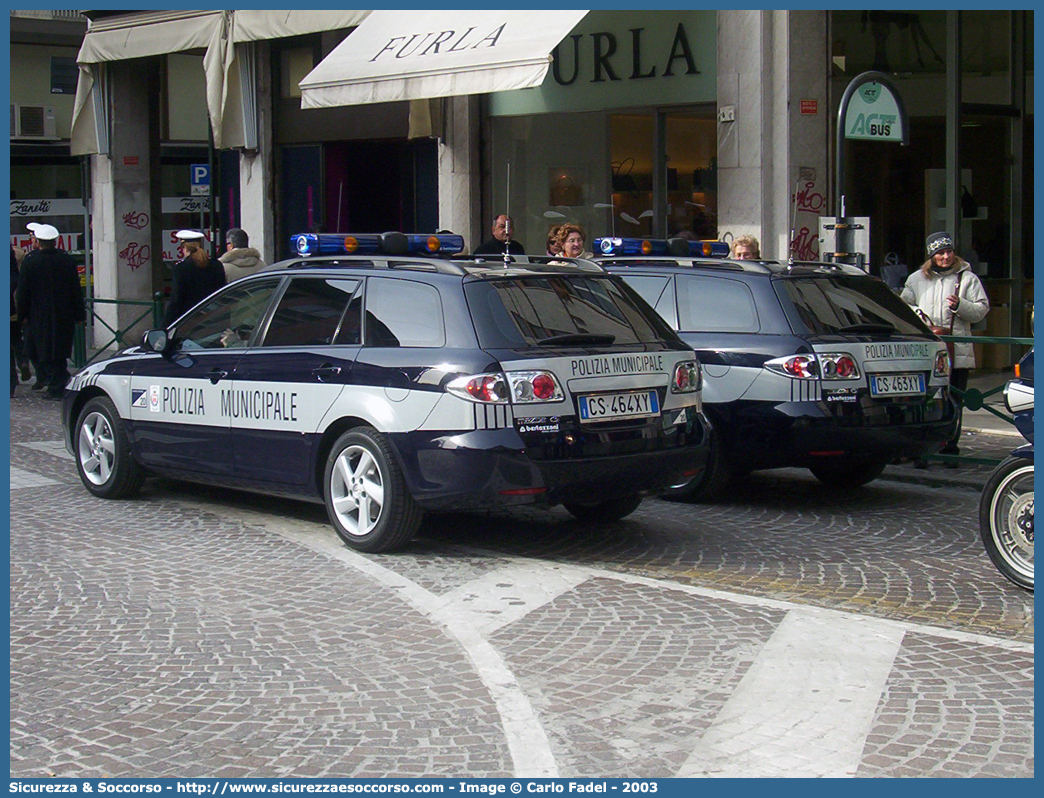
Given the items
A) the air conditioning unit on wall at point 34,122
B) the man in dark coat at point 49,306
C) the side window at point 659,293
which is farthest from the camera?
the air conditioning unit on wall at point 34,122

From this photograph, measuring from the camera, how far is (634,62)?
16469 millimetres

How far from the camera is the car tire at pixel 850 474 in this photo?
10.2 metres

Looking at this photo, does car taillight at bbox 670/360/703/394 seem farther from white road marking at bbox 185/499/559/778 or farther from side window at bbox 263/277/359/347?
white road marking at bbox 185/499/559/778

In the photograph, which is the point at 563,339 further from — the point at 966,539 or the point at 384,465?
the point at 966,539

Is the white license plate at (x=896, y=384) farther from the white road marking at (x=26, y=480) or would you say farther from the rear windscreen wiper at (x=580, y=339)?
the white road marking at (x=26, y=480)

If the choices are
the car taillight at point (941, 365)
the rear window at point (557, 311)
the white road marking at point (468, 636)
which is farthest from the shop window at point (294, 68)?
the rear window at point (557, 311)

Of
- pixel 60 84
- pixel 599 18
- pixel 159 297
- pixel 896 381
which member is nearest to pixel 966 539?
pixel 896 381

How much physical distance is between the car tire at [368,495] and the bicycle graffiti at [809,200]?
8.54 metres

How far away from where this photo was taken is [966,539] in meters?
8.47

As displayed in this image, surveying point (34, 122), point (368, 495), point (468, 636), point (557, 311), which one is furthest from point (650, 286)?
point (34, 122)

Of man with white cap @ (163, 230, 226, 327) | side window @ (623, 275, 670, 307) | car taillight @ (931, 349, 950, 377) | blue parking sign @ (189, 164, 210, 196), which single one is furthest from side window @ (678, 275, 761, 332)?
blue parking sign @ (189, 164, 210, 196)

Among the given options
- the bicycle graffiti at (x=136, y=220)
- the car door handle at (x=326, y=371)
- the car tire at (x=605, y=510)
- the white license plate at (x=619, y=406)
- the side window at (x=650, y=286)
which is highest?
the bicycle graffiti at (x=136, y=220)

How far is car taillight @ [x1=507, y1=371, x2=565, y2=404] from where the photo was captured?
735 cm

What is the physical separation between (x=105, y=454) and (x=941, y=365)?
5.41 meters
